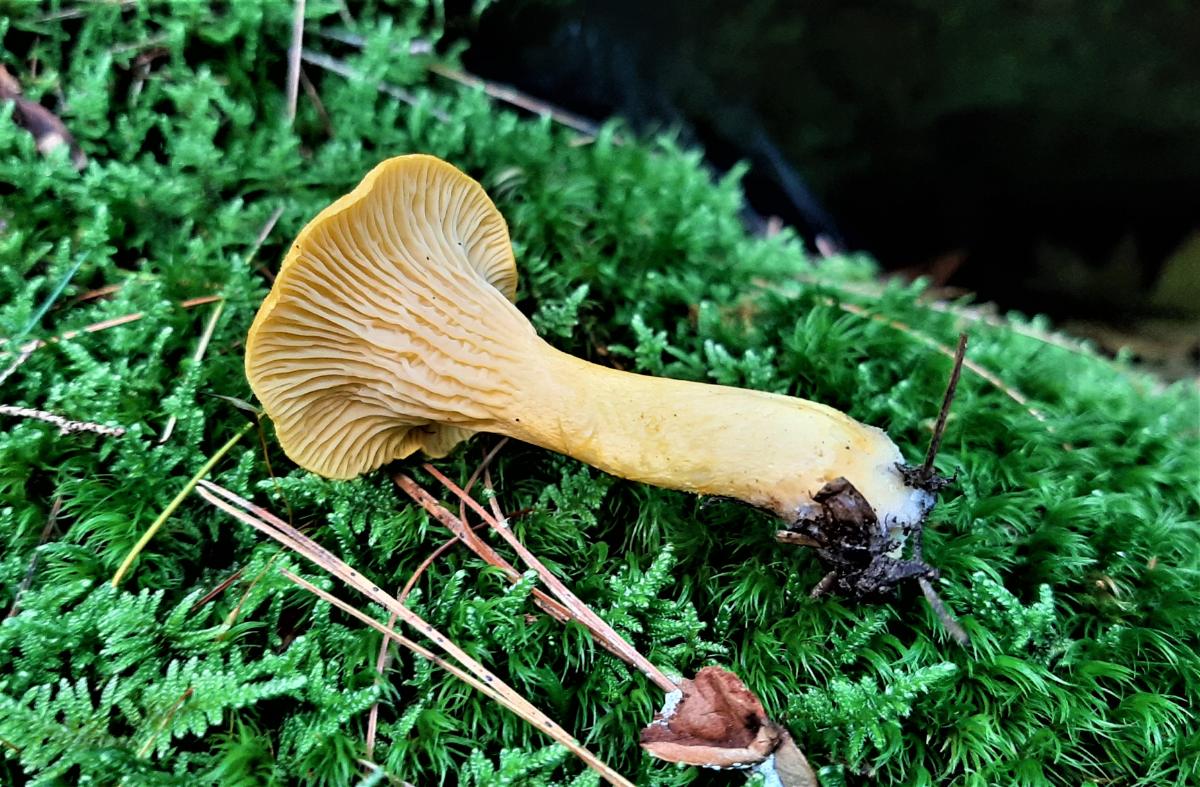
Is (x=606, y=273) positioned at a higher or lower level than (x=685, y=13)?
lower

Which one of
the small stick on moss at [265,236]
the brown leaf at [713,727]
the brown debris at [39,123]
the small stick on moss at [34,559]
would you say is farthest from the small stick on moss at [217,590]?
the brown debris at [39,123]

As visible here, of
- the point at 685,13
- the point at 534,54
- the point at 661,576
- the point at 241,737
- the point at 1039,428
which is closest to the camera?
the point at 241,737

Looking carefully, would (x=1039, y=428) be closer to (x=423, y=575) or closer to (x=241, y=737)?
(x=423, y=575)

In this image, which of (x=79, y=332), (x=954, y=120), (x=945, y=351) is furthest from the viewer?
(x=954, y=120)

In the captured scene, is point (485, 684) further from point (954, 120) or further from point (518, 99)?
point (954, 120)

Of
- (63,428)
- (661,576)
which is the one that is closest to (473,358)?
(661,576)

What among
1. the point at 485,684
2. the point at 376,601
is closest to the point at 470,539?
the point at 376,601

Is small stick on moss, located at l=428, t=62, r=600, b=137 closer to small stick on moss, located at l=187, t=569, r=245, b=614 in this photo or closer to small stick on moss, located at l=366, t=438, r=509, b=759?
small stick on moss, located at l=366, t=438, r=509, b=759
